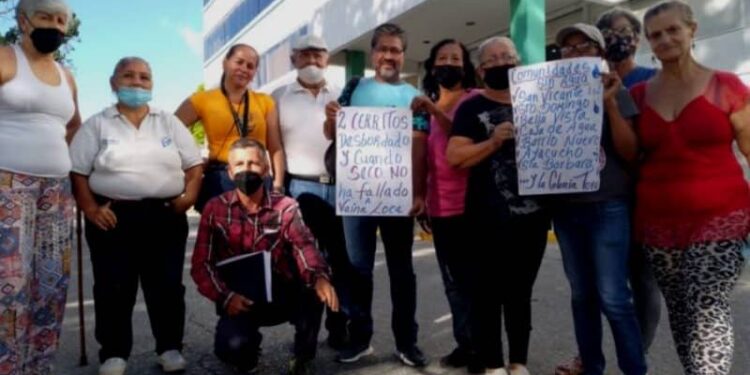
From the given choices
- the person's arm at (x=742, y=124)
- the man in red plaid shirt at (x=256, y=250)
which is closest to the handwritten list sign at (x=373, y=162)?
the man in red plaid shirt at (x=256, y=250)

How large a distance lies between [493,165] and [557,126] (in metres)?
0.36

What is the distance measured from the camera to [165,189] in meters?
3.57

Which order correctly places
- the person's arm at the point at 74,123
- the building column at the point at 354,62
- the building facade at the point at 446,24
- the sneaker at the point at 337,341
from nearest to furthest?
the person's arm at the point at 74,123 → the sneaker at the point at 337,341 → the building facade at the point at 446,24 → the building column at the point at 354,62

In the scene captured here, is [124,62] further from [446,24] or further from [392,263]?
[446,24]

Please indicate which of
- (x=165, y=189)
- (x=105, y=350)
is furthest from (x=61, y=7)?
(x=105, y=350)

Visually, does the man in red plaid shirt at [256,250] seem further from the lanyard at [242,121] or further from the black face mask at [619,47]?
the black face mask at [619,47]

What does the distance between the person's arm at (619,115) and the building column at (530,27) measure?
7928 mm

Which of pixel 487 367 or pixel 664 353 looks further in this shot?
pixel 664 353

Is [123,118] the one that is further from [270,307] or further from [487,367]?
[487,367]

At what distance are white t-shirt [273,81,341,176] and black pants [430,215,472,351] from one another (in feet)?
2.91

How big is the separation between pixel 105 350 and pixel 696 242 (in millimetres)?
3140

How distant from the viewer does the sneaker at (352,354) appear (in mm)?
3787

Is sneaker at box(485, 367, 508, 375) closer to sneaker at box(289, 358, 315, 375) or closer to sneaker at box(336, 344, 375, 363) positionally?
sneaker at box(336, 344, 375, 363)

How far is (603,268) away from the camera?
288cm
